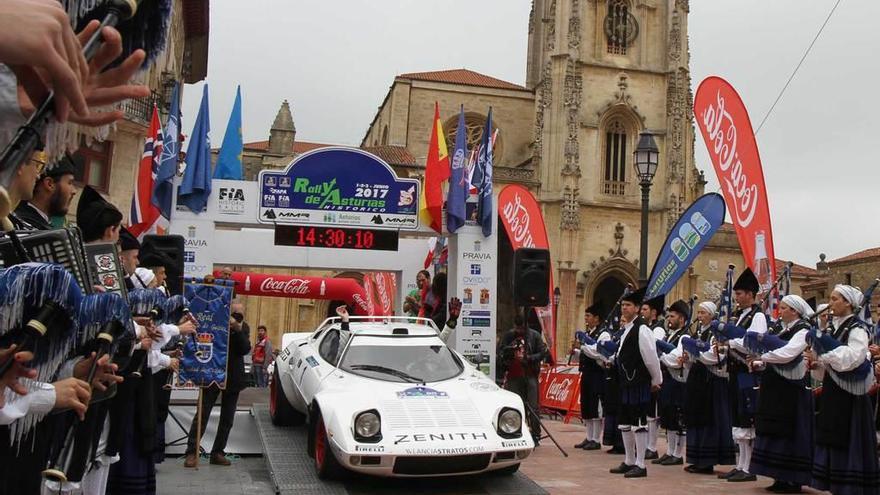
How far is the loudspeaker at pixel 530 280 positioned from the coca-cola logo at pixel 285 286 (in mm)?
11286

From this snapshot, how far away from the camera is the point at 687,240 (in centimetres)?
1175

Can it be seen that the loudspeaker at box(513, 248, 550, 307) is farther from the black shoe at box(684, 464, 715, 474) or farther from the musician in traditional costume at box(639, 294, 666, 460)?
the black shoe at box(684, 464, 715, 474)

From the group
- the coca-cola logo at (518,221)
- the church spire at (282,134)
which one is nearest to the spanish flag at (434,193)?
the coca-cola logo at (518,221)

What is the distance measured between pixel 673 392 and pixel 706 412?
42.4 inches

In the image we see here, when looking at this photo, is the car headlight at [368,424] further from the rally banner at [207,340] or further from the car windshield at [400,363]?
the rally banner at [207,340]

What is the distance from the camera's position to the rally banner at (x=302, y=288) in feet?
70.0

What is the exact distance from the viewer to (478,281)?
13.3 m

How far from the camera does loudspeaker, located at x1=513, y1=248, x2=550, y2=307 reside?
1135 cm

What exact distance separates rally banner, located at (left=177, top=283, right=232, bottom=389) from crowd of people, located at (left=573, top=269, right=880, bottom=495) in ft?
16.4

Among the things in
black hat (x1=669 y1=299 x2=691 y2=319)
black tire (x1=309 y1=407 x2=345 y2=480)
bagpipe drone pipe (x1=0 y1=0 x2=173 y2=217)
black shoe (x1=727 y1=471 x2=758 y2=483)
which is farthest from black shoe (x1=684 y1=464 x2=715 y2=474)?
bagpipe drone pipe (x1=0 y1=0 x2=173 y2=217)

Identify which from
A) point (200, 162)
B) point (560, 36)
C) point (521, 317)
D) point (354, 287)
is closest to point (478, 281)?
point (521, 317)

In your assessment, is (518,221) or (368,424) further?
(518,221)

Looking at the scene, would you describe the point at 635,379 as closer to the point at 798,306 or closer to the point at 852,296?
the point at 798,306

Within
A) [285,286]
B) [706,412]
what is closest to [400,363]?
[706,412]
